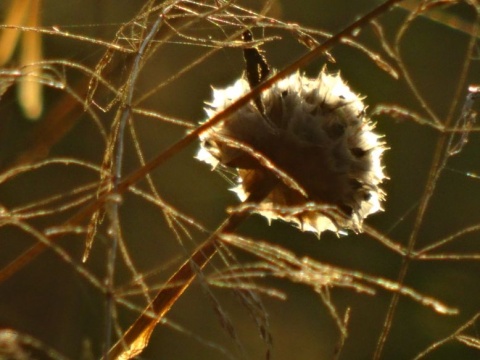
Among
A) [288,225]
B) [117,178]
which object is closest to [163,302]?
[117,178]

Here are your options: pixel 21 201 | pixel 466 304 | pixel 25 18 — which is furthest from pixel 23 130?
pixel 466 304

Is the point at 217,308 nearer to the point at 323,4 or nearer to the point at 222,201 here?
the point at 222,201

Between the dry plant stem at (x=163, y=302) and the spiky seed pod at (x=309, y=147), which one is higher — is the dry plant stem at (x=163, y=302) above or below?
below

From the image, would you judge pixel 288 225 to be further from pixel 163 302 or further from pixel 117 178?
pixel 117 178

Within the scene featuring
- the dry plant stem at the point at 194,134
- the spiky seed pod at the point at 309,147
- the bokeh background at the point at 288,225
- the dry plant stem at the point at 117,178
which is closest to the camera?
the dry plant stem at the point at 117,178

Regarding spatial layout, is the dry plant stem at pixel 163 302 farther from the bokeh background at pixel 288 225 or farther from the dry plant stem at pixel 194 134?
the bokeh background at pixel 288 225

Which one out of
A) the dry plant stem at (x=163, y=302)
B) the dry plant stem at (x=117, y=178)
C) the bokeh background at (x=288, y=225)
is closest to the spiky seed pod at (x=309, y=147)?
the dry plant stem at (x=163, y=302)

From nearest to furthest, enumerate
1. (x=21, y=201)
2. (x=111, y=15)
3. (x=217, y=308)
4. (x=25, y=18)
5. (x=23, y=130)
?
(x=217, y=308)
(x=25, y=18)
(x=23, y=130)
(x=111, y=15)
(x=21, y=201)
